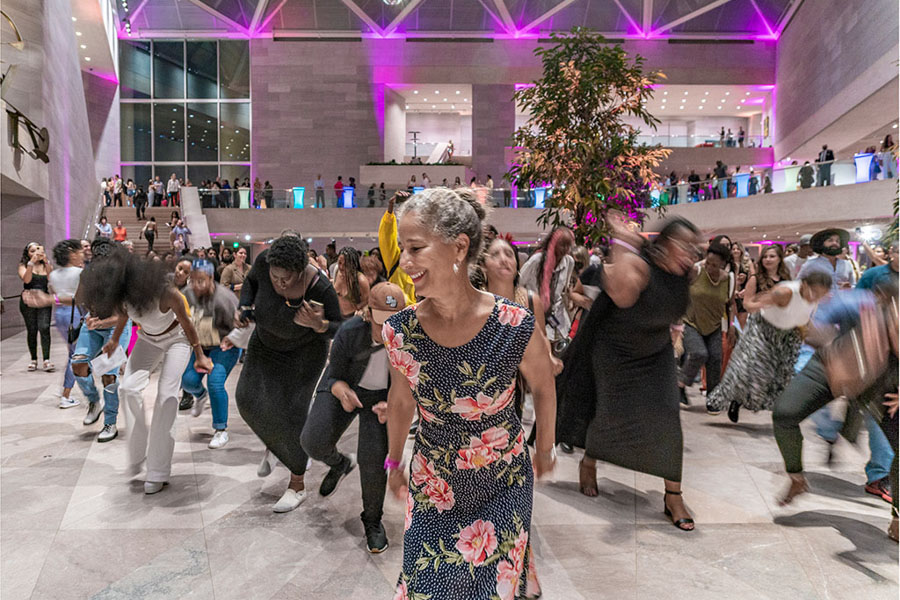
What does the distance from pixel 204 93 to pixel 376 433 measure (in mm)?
28224

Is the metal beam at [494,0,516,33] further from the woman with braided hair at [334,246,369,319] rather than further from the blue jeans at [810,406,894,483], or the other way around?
the blue jeans at [810,406,894,483]

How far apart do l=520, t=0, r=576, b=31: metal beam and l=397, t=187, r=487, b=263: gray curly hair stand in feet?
89.3

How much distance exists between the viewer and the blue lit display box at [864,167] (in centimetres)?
1520

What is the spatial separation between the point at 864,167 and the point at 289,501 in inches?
661

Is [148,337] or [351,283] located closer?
[148,337]

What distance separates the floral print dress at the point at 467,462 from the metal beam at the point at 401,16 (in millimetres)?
26997

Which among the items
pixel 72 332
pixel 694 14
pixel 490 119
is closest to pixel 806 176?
pixel 694 14

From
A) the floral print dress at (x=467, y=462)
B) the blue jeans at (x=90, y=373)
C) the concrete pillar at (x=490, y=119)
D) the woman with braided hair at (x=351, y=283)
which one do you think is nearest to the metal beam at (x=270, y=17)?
the concrete pillar at (x=490, y=119)

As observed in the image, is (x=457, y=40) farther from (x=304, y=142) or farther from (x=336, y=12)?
(x=304, y=142)

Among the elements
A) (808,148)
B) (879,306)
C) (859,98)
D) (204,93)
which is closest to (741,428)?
(879,306)

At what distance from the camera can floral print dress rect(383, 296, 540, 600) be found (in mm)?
1751

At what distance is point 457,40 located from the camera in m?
26.8

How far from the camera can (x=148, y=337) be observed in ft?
14.0

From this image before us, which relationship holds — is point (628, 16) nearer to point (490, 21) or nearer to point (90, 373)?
point (490, 21)
